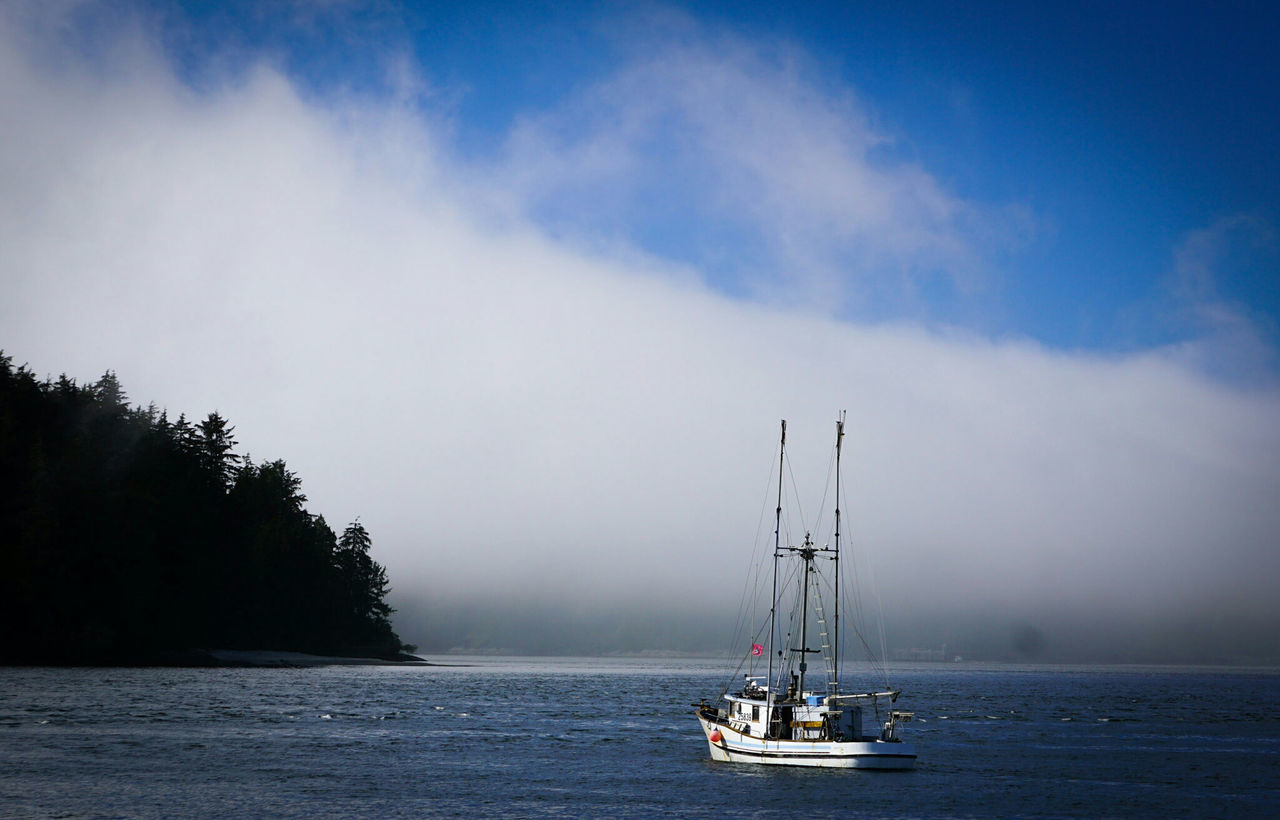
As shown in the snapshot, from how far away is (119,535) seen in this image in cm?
14475

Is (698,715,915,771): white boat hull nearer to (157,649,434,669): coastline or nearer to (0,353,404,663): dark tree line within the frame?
(0,353,404,663): dark tree line

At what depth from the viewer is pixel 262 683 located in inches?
5492

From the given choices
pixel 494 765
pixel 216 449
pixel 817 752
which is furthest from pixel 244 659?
pixel 817 752

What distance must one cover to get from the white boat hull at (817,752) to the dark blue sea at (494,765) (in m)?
1.14

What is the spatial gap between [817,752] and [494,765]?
73.3 ft

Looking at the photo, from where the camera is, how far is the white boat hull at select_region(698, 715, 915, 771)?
6700cm

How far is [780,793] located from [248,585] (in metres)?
139

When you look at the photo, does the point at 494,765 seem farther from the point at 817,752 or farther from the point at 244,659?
the point at 244,659

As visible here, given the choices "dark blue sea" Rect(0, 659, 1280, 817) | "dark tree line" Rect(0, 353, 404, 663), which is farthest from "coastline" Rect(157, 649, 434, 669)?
"dark blue sea" Rect(0, 659, 1280, 817)

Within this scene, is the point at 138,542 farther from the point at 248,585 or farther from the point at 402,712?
the point at 402,712

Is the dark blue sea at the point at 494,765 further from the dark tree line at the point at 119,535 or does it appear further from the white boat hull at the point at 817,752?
the dark tree line at the point at 119,535

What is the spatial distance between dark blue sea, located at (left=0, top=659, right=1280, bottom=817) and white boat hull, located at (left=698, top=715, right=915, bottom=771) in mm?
1139

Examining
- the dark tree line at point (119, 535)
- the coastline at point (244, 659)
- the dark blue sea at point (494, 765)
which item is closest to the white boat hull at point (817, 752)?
the dark blue sea at point (494, 765)

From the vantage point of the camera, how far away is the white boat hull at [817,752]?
6700cm
